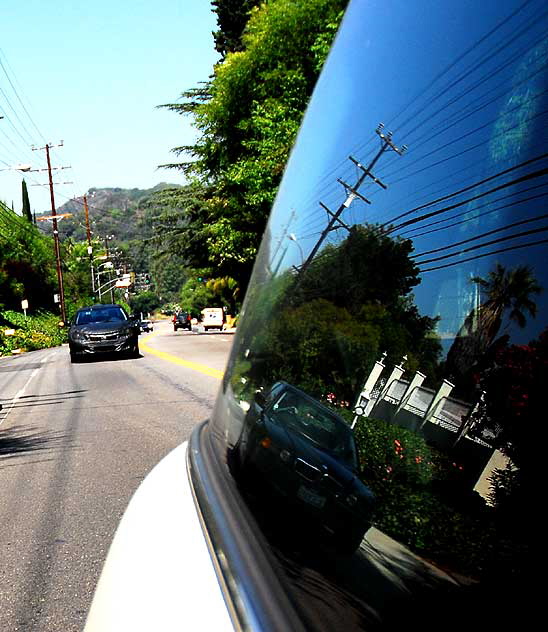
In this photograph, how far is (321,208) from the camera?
1.04m

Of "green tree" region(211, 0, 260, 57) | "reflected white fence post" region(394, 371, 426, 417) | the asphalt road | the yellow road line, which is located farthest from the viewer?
"green tree" region(211, 0, 260, 57)

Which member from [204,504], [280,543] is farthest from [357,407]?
[204,504]

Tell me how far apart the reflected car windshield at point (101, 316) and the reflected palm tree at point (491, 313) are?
2239cm

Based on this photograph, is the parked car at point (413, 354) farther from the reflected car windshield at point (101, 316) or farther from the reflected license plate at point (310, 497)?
the reflected car windshield at point (101, 316)

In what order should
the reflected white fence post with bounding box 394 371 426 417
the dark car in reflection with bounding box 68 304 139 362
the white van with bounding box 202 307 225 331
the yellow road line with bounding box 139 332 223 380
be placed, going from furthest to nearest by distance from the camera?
the white van with bounding box 202 307 225 331, the dark car in reflection with bounding box 68 304 139 362, the yellow road line with bounding box 139 332 223 380, the reflected white fence post with bounding box 394 371 426 417

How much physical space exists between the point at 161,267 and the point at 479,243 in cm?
4363

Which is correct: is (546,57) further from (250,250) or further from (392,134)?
(250,250)

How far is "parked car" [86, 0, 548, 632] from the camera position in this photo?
1.87 feet

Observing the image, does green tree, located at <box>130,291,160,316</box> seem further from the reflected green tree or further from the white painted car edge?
the reflected green tree

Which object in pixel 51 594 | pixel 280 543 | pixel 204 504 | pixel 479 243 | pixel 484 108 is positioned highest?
pixel 484 108

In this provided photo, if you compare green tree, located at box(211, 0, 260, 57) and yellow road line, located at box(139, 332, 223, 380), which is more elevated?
green tree, located at box(211, 0, 260, 57)

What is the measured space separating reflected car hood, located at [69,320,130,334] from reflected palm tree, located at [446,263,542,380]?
2194 centimetres

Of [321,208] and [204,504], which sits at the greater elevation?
[321,208]

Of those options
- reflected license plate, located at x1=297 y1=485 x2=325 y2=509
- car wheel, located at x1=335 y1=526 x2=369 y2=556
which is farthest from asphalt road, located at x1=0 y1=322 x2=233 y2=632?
car wheel, located at x1=335 y1=526 x2=369 y2=556
